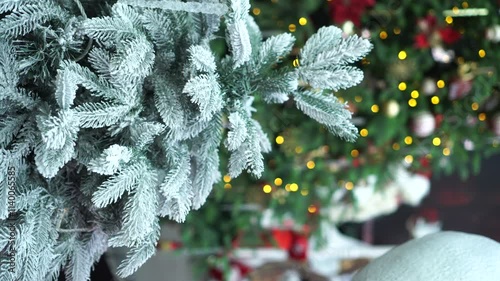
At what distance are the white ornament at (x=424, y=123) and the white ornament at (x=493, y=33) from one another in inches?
11.7

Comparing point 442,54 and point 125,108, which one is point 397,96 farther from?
point 125,108

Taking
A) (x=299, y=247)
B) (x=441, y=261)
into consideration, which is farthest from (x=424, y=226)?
(x=441, y=261)

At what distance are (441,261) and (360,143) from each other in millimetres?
1031

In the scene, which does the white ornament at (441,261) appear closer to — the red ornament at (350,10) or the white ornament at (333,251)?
the red ornament at (350,10)

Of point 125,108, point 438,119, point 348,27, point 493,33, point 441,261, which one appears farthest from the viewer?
point 438,119

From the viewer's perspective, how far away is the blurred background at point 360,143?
1966 millimetres

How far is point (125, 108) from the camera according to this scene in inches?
35.7

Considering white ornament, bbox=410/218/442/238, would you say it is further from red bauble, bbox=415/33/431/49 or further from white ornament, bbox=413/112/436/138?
red bauble, bbox=415/33/431/49

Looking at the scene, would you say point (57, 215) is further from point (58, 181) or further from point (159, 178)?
point (159, 178)

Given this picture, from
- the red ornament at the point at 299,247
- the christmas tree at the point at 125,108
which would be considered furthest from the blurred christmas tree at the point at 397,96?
the christmas tree at the point at 125,108

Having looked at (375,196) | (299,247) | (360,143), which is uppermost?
(360,143)

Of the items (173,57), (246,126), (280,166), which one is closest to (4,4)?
(173,57)

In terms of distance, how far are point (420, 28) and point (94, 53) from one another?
4.49 ft

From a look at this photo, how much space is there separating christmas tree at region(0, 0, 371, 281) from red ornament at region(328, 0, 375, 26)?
1000 mm
